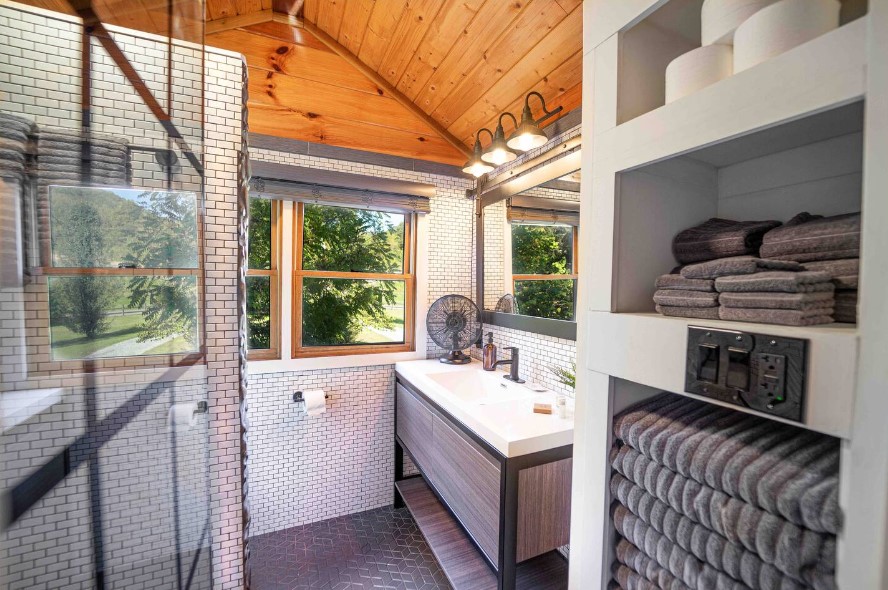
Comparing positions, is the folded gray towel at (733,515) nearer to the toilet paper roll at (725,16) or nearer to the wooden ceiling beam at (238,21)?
the toilet paper roll at (725,16)

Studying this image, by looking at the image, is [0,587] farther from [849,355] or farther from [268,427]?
[268,427]

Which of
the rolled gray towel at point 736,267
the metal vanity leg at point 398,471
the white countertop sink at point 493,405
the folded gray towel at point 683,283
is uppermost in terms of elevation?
the rolled gray towel at point 736,267

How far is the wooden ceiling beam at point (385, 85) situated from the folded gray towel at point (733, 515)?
2341 mm

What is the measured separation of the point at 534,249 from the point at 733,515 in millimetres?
1658

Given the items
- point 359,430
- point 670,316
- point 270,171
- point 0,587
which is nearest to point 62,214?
point 0,587

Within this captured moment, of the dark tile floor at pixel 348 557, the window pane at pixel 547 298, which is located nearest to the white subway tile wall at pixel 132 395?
the dark tile floor at pixel 348 557

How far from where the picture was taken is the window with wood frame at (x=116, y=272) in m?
0.50

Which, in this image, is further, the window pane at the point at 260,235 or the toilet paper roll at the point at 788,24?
the window pane at the point at 260,235

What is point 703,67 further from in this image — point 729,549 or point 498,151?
point 498,151

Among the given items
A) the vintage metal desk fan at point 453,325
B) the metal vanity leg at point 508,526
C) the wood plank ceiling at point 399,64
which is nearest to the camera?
the metal vanity leg at point 508,526

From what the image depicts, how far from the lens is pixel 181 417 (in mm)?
1001

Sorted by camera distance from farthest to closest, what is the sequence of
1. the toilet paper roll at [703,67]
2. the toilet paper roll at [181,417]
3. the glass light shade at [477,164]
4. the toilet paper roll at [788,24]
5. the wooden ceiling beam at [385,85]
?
the wooden ceiling beam at [385,85] < the glass light shade at [477,164] < the toilet paper roll at [181,417] < the toilet paper roll at [703,67] < the toilet paper roll at [788,24]

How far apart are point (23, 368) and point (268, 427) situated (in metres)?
2.01

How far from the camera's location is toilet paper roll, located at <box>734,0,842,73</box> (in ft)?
1.63
